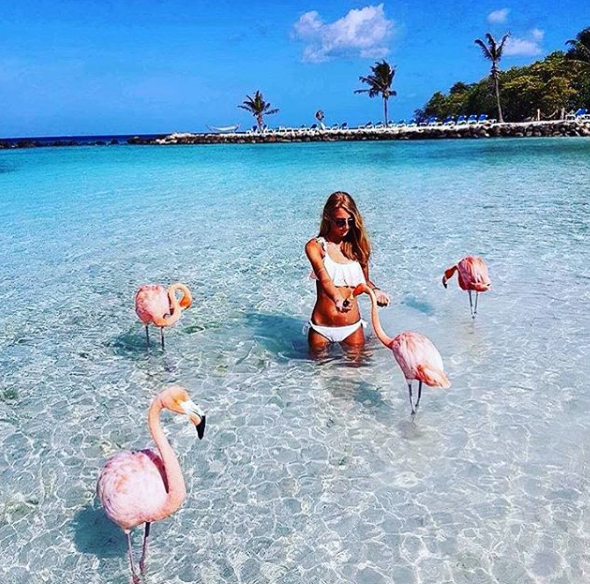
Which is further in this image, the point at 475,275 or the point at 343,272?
the point at 475,275

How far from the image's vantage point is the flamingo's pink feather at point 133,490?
295cm

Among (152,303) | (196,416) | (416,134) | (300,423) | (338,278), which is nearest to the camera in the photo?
(196,416)

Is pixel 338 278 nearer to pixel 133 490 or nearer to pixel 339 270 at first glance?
pixel 339 270

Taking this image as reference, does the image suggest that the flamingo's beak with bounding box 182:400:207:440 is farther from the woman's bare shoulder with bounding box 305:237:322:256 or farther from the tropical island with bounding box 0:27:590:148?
the tropical island with bounding box 0:27:590:148

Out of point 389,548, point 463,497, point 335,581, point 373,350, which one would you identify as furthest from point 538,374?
point 335,581

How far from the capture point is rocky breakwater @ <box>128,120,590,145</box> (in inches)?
1874

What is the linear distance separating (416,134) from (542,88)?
1162cm

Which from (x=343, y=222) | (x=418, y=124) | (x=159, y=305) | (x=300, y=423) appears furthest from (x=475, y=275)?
(x=418, y=124)

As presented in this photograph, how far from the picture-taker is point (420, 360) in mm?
4195

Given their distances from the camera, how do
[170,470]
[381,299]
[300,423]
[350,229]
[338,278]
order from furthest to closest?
[338,278] < [350,229] < [381,299] < [300,423] < [170,470]

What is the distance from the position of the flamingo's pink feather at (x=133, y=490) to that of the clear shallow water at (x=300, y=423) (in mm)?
570

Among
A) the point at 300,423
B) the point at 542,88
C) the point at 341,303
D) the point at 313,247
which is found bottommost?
the point at 300,423

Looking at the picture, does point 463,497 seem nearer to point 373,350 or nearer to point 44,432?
point 373,350

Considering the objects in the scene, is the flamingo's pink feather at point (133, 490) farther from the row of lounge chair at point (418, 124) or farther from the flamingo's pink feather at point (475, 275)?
the row of lounge chair at point (418, 124)
